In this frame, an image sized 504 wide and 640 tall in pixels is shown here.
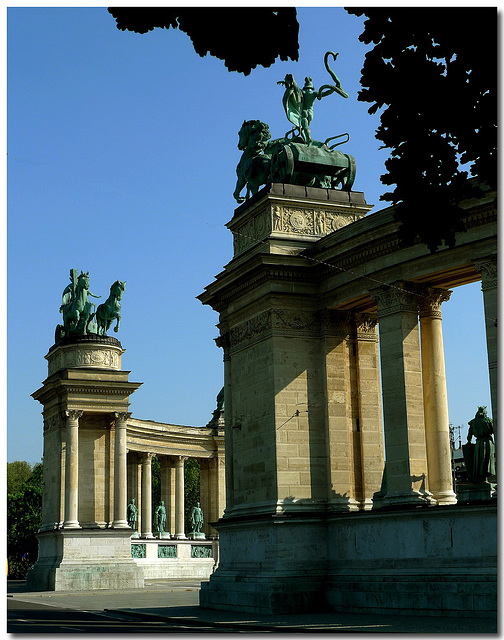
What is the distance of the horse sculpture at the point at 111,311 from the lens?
2643 inches

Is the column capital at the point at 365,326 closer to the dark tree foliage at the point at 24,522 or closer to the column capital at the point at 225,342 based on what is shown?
the column capital at the point at 225,342

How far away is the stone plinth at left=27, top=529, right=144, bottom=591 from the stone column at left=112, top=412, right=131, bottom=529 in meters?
1.70

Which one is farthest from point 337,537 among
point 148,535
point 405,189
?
point 148,535

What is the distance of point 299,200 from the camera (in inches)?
1474

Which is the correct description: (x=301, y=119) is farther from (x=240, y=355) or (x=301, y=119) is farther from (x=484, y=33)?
(x=484, y=33)

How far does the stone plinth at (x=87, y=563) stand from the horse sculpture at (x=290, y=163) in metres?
29.0

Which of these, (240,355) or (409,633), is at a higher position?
(240,355)

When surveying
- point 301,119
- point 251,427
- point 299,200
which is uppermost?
point 301,119

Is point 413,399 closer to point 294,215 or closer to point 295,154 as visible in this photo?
point 294,215

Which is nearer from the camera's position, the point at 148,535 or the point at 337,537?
the point at 337,537

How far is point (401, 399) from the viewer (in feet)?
105

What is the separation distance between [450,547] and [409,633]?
5995 mm

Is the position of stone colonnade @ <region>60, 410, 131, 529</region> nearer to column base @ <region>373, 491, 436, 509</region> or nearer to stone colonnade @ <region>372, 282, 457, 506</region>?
stone colonnade @ <region>372, 282, 457, 506</region>

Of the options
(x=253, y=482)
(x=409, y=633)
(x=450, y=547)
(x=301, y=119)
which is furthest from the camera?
(x=301, y=119)
